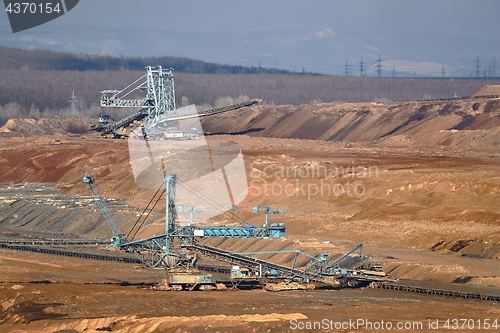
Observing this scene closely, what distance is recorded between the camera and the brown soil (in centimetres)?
4400

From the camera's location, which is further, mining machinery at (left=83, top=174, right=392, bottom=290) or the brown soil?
mining machinery at (left=83, top=174, right=392, bottom=290)

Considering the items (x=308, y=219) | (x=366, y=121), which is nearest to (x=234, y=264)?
(x=308, y=219)

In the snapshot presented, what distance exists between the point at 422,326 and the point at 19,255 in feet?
125

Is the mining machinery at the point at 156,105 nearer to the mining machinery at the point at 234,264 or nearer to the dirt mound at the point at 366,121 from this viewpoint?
the dirt mound at the point at 366,121

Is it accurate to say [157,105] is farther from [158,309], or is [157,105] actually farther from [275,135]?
[158,309]

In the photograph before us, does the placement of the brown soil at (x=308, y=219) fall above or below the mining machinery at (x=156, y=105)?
below

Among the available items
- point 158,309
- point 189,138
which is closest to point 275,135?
point 189,138

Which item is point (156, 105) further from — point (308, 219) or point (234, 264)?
point (234, 264)

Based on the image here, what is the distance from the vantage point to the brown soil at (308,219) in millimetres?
44000

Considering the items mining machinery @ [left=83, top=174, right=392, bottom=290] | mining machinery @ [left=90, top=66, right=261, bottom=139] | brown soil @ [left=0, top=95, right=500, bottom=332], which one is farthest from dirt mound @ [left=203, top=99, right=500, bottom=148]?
mining machinery @ [left=83, top=174, right=392, bottom=290]

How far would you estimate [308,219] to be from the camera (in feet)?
247

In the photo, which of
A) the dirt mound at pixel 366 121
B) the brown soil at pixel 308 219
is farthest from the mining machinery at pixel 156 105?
the dirt mound at pixel 366 121

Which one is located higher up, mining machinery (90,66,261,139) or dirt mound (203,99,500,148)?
mining machinery (90,66,261,139)

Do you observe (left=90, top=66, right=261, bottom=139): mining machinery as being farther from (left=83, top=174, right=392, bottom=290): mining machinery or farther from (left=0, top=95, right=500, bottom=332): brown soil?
(left=83, top=174, right=392, bottom=290): mining machinery
